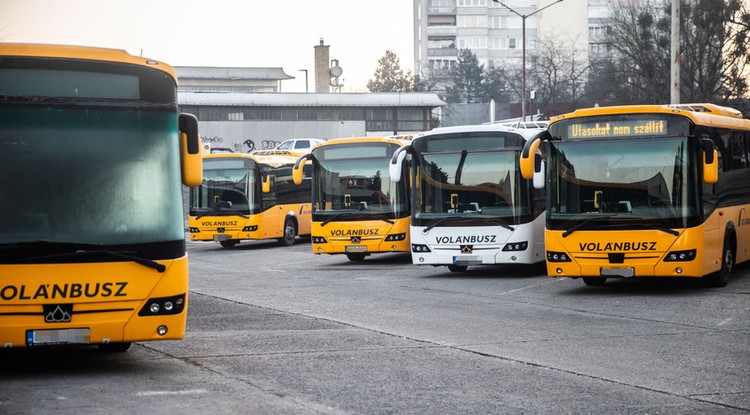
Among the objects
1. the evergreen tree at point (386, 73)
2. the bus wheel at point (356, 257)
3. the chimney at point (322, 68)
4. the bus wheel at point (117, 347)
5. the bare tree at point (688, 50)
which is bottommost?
the bus wheel at point (356, 257)

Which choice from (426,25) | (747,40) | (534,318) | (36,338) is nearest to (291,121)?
(747,40)

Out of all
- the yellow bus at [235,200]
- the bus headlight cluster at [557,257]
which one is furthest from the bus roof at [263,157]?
the bus headlight cluster at [557,257]

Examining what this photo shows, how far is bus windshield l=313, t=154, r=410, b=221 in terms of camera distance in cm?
2786

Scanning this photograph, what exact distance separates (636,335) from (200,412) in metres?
6.43

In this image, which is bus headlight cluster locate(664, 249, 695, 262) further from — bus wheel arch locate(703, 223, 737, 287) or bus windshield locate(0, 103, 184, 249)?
bus windshield locate(0, 103, 184, 249)

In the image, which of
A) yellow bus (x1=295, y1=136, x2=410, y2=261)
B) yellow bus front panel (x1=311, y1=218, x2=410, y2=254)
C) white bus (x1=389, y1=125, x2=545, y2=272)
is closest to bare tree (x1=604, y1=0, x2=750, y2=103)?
yellow bus (x1=295, y1=136, x2=410, y2=261)

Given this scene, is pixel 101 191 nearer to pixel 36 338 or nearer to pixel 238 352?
pixel 36 338

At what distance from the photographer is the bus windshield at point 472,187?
2291 cm

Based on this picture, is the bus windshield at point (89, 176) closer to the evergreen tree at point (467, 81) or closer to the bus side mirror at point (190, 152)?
the bus side mirror at point (190, 152)

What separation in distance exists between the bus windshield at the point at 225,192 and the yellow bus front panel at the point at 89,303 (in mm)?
26305

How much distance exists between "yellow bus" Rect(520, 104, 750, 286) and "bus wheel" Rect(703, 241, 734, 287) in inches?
0.9

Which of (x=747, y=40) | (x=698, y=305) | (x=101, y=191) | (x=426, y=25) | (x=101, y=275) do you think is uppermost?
(x=426, y=25)

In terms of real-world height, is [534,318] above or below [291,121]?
below

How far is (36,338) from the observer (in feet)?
33.6
